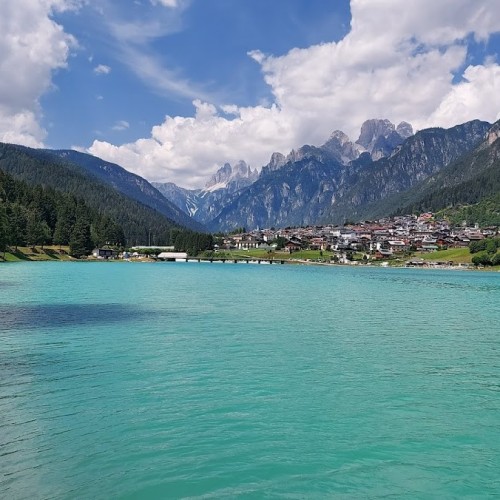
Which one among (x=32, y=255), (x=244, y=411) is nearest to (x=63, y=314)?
(x=244, y=411)

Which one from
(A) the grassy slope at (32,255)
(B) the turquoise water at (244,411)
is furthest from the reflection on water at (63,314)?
(A) the grassy slope at (32,255)

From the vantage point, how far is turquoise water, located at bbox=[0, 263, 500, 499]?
1336 cm

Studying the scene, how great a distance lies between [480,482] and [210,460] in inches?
292

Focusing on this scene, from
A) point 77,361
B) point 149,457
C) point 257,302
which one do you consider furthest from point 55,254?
point 149,457

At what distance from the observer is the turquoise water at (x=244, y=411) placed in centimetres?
1336

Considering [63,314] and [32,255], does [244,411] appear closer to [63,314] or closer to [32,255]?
[63,314]

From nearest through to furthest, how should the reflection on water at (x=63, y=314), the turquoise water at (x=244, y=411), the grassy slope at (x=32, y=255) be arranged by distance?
the turquoise water at (x=244, y=411), the reflection on water at (x=63, y=314), the grassy slope at (x=32, y=255)

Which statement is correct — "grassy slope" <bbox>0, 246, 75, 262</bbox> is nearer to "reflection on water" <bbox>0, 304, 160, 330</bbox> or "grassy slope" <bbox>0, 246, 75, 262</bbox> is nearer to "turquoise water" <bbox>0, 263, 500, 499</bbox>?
"reflection on water" <bbox>0, 304, 160, 330</bbox>

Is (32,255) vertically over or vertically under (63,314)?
over

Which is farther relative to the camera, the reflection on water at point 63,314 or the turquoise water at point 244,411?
the reflection on water at point 63,314

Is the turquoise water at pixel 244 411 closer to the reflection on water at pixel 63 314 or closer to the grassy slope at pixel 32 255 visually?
the reflection on water at pixel 63 314

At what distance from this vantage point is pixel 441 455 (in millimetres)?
15281

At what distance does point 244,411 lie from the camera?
742 inches

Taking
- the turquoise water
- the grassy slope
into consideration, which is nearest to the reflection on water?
the turquoise water
